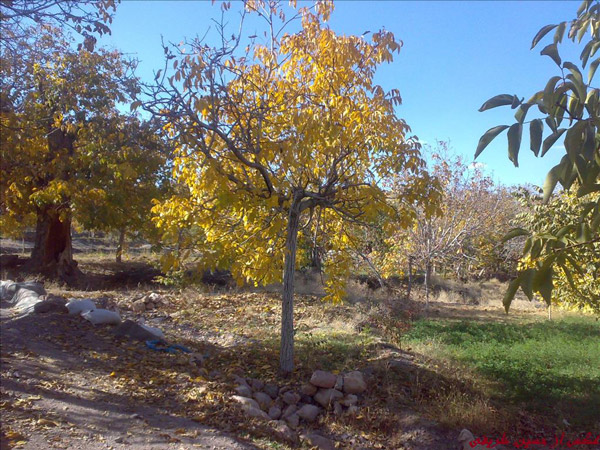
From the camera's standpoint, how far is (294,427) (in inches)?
219

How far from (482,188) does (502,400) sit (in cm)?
1001

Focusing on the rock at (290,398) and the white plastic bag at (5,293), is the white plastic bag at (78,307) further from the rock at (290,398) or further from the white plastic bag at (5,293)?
the rock at (290,398)

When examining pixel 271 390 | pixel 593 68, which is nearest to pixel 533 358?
pixel 271 390

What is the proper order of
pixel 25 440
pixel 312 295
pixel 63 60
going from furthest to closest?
1. pixel 312 295
2. pixel 63 60
3. pixel 25 440

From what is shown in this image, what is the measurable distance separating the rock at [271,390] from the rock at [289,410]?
36 cm

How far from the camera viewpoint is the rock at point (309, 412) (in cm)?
584

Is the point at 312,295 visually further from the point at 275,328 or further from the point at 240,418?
the point at 240,418

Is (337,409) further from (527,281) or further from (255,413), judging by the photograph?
(527,281)

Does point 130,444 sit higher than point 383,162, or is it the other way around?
point 383,162

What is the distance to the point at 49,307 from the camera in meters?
8.38

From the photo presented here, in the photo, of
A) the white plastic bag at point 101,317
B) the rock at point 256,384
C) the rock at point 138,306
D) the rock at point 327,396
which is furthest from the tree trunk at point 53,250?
the rock at point 327,396

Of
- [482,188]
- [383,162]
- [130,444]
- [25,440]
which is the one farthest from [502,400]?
[482,188]

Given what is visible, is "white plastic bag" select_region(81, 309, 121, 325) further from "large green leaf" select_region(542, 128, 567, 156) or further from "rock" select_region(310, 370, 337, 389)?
"large green leaf" select_region(542, 128, 567, 156)

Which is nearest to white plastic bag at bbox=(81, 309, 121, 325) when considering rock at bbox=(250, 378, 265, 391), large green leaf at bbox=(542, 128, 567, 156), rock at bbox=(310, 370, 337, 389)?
rock at bbox=(250, 378, 265, 391)
